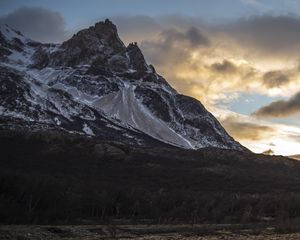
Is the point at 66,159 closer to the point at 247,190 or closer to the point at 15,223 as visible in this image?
the point at 247,190

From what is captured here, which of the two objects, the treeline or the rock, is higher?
the rock

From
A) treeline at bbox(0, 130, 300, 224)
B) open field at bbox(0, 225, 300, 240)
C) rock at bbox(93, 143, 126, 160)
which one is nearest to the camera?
open field at bbox(0, 225, 300, 240)

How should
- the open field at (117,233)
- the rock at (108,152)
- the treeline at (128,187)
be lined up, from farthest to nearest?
1. the rock at (108,152)
2. the treeline at (128,187)
3. the open field at (117,233)

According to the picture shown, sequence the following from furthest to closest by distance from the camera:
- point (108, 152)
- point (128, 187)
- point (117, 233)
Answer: point (108, 152)
point (128, 187)
point (117, 233)

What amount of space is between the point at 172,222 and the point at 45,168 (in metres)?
82.1

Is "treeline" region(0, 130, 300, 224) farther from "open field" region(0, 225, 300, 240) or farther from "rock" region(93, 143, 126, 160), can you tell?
"open field" region(0, 225, 300, 240)

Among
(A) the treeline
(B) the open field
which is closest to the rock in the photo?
(A) the treeline

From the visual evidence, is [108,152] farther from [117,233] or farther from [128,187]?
[117,233]

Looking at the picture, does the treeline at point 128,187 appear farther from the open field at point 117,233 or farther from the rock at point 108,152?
the open field at point 117,233

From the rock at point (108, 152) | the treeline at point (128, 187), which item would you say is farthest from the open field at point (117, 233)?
the rock at point (108, 152)

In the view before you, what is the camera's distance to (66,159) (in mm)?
170500

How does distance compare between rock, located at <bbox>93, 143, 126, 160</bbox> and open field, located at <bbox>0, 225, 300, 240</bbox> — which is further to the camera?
rock, located at <bbox>93, 143, 126, 160</bbox>

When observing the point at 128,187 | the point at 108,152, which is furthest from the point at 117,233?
A: the point at 108,152

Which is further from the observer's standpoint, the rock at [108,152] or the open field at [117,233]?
the rock at [108,152]
